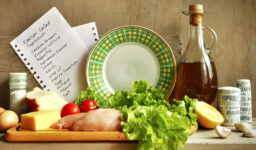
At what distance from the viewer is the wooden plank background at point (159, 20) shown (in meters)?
1.09

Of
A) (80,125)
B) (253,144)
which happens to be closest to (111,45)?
(80,125)

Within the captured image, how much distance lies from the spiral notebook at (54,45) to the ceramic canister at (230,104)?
595 millimetres

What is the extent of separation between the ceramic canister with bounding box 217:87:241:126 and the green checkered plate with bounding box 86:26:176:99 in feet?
0.75

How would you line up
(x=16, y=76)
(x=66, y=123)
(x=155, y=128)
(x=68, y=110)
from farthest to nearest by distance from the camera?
(x=16, y=76) → (x=68, y=110) → (x=66, y=123) → (x=155, y=128)

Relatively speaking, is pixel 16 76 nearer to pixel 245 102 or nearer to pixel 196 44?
pixel 196 44

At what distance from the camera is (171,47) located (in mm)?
1085

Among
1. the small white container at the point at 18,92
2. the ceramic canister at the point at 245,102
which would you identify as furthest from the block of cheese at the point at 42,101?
the ceramic canister at the point at 245,102

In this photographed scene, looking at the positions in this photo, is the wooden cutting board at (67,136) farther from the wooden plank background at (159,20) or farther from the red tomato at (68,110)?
the wooden plank background at (159,20)

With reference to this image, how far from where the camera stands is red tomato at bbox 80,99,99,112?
93cm

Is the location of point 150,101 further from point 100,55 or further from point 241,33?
point 241,33

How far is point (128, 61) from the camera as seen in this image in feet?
3.46

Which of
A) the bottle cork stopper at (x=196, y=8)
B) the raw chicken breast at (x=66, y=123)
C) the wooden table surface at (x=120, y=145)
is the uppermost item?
the bottle cork stopper at (x=196, y=8)

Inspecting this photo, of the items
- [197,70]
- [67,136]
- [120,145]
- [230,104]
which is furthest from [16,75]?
[230,104]

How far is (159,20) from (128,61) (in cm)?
24
